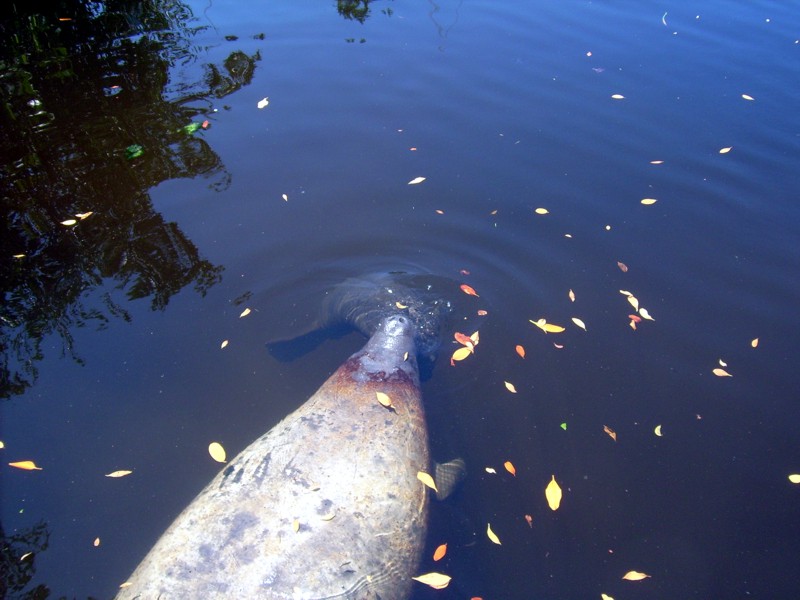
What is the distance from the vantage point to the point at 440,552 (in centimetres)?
381

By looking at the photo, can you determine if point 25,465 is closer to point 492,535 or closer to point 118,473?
point 118,473

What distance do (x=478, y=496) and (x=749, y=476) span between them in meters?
2.16

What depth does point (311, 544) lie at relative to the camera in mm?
2994

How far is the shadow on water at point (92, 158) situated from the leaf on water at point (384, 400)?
7.78ft

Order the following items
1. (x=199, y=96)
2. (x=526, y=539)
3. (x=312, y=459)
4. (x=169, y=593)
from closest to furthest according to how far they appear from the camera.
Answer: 1. (x=169, y=593)
2. (x=312, y=459)
3. (x=526, y=539)
4. (x=199, y=96)

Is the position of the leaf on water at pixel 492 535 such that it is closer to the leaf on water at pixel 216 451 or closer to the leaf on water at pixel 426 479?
the leaf on water at pixel 426 479

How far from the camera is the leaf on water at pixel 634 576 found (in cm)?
372

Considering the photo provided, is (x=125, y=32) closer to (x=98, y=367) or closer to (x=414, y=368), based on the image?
(x=98, y=367)

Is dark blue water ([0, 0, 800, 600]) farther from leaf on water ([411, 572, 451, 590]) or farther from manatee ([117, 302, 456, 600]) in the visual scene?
manatee ([117, 302, 456, 600])

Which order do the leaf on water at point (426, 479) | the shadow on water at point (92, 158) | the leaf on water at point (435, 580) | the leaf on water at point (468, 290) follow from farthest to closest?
the leaf on water at point (468, 290) < the shadow on water at point (92, 158) < the leaf on water at point (426, 479) < the leaf on water at point (435, 580)

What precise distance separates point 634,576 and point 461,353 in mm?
2174


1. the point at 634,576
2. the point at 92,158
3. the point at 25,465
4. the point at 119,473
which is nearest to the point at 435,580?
the point at 634,576

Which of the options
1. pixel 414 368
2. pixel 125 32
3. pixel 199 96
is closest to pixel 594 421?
pixel 414 368

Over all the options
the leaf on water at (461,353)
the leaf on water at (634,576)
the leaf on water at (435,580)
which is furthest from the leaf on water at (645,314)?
the leaf on water at (435,580)
